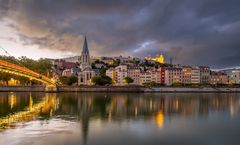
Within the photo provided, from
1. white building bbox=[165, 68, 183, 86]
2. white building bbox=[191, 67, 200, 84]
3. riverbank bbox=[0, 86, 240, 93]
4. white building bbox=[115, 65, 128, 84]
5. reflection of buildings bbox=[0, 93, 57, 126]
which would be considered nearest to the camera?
reflection of buildings bbox=[0, 93, 57, 126]

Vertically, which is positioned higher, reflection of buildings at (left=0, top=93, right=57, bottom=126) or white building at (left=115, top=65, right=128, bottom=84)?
white building at (left=115, top=65, right=128, bottom=84)

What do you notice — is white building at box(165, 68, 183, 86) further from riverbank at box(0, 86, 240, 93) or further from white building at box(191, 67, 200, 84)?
riverbank at box(0, 86, 240, 93)

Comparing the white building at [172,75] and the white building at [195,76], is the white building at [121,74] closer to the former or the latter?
the white building at [172,75]

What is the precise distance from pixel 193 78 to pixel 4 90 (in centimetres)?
8015

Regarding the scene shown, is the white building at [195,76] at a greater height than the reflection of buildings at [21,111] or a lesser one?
greater

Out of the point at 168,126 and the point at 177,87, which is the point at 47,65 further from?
the point at 168,126

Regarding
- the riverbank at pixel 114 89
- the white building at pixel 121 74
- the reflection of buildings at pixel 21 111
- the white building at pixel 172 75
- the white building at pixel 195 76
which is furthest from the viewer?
the white building at pixel 195 76

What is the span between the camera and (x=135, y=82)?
135875 mm

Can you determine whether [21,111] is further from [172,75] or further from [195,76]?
[195,76]

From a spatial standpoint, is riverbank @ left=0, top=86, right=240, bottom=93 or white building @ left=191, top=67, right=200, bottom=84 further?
white building @ left=191, top=67, right=200, bottom=84

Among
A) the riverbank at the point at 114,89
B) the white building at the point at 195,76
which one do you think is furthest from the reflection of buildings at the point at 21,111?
the white building at the point at 195,76

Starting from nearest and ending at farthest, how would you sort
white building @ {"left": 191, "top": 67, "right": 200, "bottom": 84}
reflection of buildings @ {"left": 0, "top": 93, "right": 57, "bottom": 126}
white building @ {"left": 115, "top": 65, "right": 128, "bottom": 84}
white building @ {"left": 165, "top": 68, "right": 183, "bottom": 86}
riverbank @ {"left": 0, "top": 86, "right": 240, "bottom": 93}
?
reflection of buildings @ {"left": 0, "top": 93, "right": 57, "bottom": 126} → riverbank @ {"left": 0, "top": 86, "right": 240, "bottom": 93} → white building @ {"left": 165, "top": 68, "right": 183, "bottom": 86} → white building @ {"left": 115, "top": 65, "right": 128, "bottom": 84} → white building @ {"left": 191, "top": 67, "right": 200, "bottom": 84}

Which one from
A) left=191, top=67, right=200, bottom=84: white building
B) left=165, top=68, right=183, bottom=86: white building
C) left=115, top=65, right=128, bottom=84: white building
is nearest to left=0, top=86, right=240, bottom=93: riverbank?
left=165, top=68, right=183, bottom=86: white building

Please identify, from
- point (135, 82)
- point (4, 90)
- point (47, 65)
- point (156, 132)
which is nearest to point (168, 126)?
→ point (156, 132)
